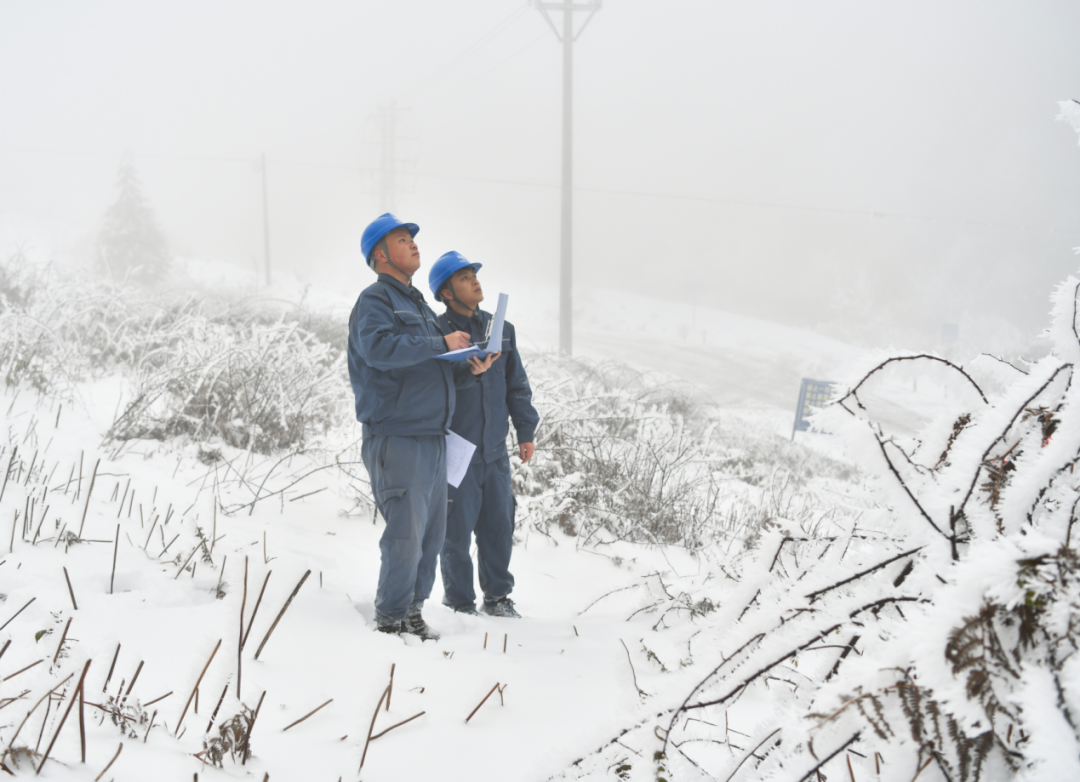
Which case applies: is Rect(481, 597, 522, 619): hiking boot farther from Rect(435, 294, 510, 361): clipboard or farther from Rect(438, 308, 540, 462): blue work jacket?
Rect(435, 294, 510, 361): clipboard

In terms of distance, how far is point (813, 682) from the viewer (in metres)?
0.77

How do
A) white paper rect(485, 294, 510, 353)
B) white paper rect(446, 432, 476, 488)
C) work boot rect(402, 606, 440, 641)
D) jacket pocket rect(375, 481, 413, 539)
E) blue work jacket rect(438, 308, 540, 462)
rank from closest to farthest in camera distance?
work boot rect(402, 606, 440, 641) < jacket pocket rect(375, 481, 413, 539) < white paper rect(485, 294, 510, 353) < white paper rect(446, 432, 476, 488) < blue work jacket rect(438, 308, 540, 462)

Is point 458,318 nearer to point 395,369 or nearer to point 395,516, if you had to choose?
point 395,369

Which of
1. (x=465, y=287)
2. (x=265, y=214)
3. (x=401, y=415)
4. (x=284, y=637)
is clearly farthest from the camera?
(x=265, y=214)

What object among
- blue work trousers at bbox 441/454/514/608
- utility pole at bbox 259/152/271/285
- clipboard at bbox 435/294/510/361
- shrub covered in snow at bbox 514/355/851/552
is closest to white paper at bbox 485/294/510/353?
clipboard at bbox 435/294/510/361

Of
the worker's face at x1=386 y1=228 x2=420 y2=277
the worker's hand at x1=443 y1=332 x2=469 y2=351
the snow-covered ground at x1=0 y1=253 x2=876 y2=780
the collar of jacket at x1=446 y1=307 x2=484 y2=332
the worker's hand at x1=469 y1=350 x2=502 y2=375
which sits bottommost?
the snow-covered ground at x1=0 y1=253 x2=876 y2=780

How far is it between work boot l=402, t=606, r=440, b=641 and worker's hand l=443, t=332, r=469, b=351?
978 mm

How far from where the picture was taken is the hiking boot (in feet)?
8.95

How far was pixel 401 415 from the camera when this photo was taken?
2.38 meters

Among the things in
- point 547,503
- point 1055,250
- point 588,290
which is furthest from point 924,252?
point 547,503

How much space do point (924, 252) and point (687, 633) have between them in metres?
54.9

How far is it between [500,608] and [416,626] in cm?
59

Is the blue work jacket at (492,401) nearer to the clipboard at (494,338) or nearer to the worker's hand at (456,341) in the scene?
the clipboard at (494,338)

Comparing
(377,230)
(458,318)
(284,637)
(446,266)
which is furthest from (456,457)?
(284,637)
